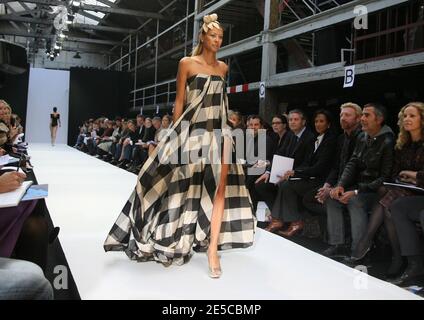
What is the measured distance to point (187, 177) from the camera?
1830 mm

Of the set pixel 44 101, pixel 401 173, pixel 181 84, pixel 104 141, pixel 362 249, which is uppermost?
pixel 44 101

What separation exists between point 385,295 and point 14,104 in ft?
49.0

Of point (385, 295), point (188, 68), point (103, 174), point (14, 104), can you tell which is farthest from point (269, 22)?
point (14, 104)

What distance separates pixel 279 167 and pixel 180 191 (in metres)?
1.50

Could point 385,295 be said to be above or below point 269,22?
below

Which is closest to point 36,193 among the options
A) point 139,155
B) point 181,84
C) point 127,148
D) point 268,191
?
point 181,84

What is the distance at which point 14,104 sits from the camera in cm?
1448

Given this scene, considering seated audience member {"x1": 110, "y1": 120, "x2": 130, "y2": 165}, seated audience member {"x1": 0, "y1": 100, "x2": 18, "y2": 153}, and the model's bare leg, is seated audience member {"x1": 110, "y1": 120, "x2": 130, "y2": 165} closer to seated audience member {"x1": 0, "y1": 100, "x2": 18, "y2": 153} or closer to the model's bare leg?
seated audience member {"x1": 0, "y1": 100, "x2": 18, "y2": 153}

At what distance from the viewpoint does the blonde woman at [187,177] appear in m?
1.78

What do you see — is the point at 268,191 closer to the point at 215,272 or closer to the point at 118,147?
the point at 215,272

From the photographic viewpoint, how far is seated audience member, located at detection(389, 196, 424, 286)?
2.10 metres

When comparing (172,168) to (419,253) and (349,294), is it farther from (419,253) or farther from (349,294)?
(419,253)

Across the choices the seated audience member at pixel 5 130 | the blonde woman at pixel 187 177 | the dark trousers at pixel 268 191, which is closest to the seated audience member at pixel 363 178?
the dark trousers at pixel 268 191

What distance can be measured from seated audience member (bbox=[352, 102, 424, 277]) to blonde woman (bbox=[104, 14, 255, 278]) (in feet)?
3.22
